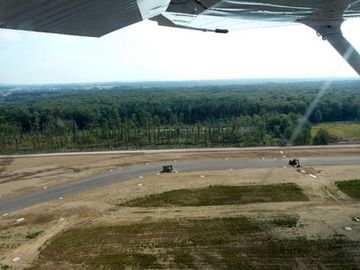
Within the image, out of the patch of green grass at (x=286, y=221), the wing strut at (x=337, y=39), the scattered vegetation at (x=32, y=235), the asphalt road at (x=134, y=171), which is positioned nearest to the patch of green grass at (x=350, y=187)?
the asphalt road at (x=134, y=171)

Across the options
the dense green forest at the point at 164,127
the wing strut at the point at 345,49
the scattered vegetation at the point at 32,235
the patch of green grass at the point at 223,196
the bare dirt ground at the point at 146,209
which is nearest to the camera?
the wing strut at the point at 345,49

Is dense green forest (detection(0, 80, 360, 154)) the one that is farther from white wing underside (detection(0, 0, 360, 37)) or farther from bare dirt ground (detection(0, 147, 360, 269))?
white wing underside (detection(0, 0, 360, 37))

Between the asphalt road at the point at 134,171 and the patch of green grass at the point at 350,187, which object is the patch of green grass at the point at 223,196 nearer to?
the patch of green grass at the point at 350,187

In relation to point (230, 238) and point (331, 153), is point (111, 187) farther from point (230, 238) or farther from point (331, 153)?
point (331, 153)

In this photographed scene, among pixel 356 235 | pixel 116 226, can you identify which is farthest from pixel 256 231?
pixel 116 226

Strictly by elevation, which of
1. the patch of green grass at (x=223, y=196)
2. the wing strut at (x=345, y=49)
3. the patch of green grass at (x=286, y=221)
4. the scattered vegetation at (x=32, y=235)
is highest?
the wing strut at (x=345, y=49)

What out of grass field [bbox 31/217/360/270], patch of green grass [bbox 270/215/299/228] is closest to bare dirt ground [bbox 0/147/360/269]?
patch of green grass [bbox 270/215/299/228]

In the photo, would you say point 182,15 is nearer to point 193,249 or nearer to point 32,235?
point 193,249
